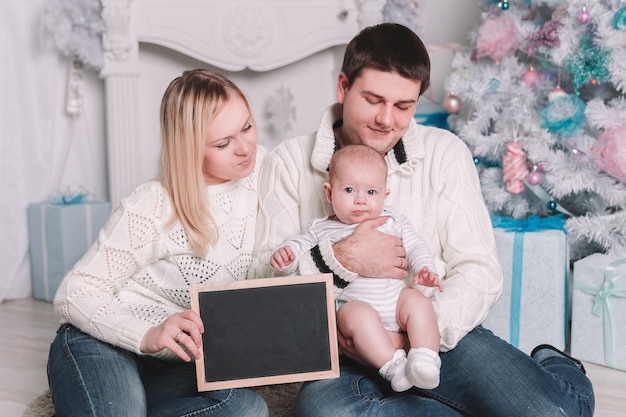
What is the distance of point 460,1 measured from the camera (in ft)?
10.9

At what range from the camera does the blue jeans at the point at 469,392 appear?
145 cm

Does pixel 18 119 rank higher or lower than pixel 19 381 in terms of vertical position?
higher

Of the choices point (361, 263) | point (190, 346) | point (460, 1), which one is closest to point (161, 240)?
point (190, 346)

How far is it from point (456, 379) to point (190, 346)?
1.75ft

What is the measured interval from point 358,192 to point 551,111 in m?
1.01

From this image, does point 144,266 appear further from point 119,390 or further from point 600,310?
point 600,310

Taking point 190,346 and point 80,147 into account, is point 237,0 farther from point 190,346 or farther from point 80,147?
point 190,346

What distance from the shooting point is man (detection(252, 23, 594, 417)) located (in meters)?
1.49

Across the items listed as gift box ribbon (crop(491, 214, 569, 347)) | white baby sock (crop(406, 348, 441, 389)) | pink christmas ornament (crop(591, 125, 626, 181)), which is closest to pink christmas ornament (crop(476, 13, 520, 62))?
pink christmas ornament (crop(591, 125, 626, 181))

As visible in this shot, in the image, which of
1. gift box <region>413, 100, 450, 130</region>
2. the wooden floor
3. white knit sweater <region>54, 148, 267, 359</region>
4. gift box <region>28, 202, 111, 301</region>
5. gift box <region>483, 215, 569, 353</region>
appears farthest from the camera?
gift box <region>28, 202, 111, 301</region>

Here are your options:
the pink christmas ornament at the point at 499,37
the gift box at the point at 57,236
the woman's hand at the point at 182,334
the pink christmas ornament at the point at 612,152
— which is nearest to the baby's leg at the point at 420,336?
the woman's hand at the point at 182,334

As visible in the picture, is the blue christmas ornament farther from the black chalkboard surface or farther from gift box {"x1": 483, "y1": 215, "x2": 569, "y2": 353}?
the black chalkboard surface

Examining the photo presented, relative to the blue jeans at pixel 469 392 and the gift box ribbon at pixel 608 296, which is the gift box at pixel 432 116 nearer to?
the gift box ribbon at pixel 608 296

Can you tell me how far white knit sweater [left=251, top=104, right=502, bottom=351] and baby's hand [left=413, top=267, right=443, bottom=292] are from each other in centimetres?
11
